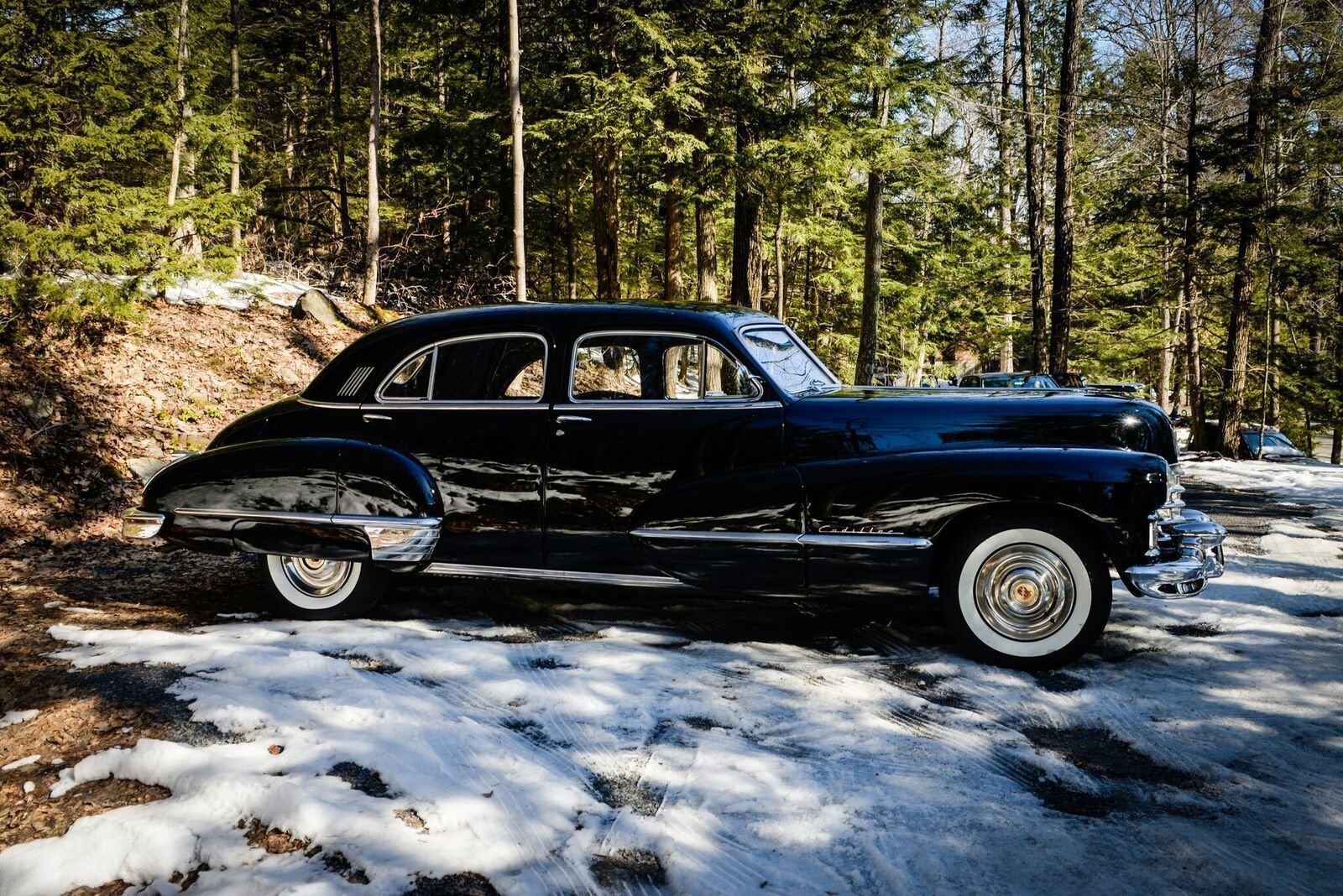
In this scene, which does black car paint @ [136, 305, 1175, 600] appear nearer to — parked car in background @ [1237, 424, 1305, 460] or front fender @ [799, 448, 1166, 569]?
front fender @ [799, 448, 1166, 569]

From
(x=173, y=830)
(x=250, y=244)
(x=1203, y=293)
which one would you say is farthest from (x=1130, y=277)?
(x=173, y=830)

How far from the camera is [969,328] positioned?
2639 cm

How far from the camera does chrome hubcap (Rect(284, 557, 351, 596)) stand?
15.9 ft

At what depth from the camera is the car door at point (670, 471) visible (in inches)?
166

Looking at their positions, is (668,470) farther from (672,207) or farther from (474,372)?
(672,207)

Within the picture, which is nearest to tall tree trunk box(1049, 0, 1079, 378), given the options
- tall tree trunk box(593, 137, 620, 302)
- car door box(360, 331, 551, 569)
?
tall tree trunk box(593, 137, 620, 302)

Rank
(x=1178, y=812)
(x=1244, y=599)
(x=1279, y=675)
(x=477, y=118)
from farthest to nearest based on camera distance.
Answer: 1. (x=477, y=118)
2. (x=1244, y=599)
3. (x=1279, y=675)
4. (x=1178, y=812)

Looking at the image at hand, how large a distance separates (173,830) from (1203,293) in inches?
840

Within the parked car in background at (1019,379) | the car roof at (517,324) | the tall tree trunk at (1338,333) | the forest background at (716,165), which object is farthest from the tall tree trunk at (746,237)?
the tall tree trunk at (1338,333)

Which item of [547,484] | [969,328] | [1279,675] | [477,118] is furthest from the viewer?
[969,328]

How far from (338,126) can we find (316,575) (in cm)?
1961

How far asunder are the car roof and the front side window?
3.3 inches

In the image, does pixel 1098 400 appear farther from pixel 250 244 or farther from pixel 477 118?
pixel 250 244

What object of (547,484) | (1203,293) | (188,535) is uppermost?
(1203,293)
